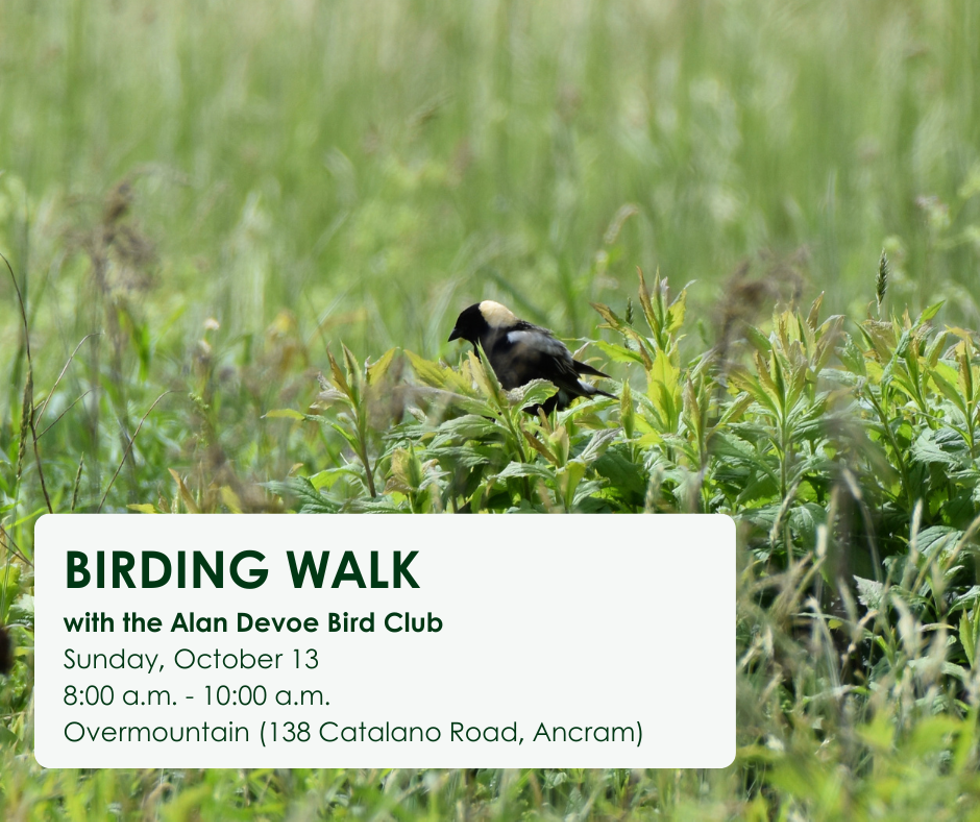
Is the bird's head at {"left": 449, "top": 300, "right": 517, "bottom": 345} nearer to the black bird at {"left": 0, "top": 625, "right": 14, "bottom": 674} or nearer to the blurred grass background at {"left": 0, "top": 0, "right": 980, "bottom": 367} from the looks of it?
the blurred grass background at {"left": 0, "top": 0, "right": 980, "bottom": 367}

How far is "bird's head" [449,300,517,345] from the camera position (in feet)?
9.22

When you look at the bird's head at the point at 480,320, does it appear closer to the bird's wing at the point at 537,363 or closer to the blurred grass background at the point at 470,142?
the bird's wing at the point at 537,363

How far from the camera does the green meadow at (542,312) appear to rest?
6.28ft

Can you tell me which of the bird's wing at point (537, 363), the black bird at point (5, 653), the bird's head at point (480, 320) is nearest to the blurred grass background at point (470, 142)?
the bird's head at point (480, 320)

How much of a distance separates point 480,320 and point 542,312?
151 cm

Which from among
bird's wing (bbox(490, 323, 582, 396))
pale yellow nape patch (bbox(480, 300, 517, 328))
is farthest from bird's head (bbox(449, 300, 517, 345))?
bird's wing (bbox(490, 323, 582, 396))

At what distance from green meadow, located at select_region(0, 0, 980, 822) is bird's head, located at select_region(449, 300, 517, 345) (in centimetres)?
7

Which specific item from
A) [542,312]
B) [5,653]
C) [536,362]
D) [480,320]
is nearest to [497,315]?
[480,320]

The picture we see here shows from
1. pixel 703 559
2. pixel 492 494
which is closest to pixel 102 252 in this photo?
pixel 492 494

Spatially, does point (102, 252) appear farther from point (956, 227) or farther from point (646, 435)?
point (956, 227)

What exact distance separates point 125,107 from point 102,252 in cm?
487

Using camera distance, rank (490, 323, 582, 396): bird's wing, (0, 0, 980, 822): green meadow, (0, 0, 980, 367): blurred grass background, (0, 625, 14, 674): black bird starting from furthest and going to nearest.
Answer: (0, 0, 980, 367): blurred grass background → (490, 323, 582, 396): bird's wing → (0, 625, 14, 674): black bird → (0, 0, 980, 822): green meadow

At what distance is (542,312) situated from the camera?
4379 millimetres

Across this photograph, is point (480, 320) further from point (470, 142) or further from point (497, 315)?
point (470, 142)
